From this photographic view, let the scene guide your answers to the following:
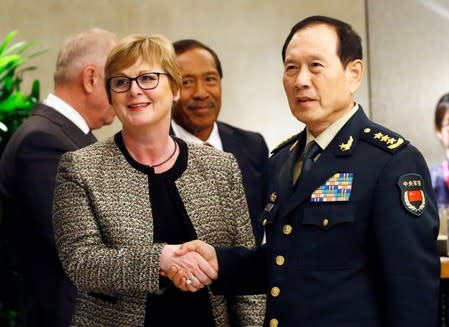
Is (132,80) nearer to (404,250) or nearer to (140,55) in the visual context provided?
(140,55)

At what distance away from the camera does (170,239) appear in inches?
94.8

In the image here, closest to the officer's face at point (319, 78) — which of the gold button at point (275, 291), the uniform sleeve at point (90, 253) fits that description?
the gold button at point (275, 291)

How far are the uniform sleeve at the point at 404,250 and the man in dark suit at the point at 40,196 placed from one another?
4.62ft

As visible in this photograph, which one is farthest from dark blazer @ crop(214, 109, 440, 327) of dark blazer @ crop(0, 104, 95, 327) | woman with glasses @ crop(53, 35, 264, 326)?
dark blazer @ crop(0, 104, 95, 327)

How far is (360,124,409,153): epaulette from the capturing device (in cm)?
202

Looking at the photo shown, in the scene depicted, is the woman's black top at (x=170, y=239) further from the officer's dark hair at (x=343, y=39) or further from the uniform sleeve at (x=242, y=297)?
the officer's dark hair at (x=343, y=39)

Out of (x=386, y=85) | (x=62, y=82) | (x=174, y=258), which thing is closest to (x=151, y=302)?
(x=174, y=258)

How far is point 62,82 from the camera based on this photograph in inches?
140

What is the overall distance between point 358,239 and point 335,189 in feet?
0.42

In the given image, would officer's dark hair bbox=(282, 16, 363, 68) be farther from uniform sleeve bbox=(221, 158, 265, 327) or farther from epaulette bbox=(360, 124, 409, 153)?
uniform sleeve bbox=(221, 158, 265, 327)

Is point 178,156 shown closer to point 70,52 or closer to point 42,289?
point 42,289

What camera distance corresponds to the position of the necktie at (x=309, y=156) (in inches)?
84.4

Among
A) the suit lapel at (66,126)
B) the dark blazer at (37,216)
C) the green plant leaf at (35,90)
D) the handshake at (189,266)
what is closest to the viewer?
the handshake at (189,266)

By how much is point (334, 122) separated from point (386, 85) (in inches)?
122
